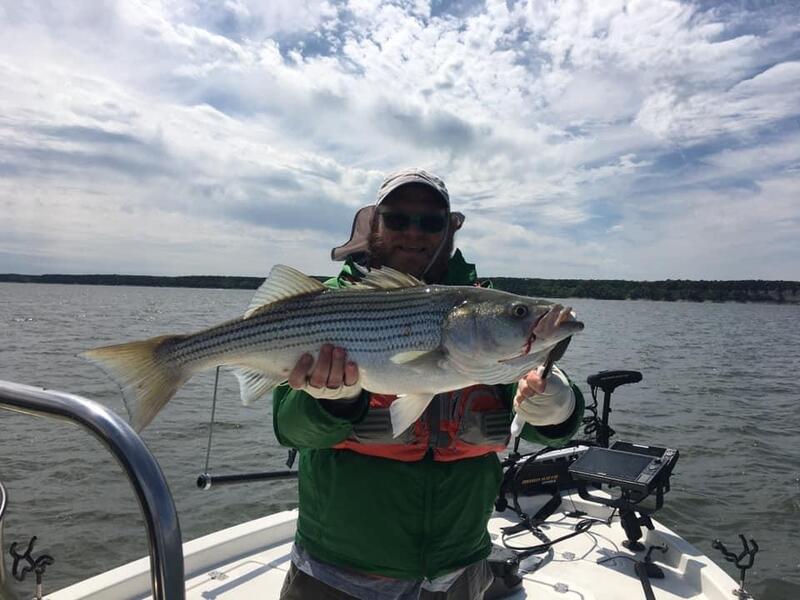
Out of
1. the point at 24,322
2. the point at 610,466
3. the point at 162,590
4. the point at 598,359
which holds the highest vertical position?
the point at 162,590

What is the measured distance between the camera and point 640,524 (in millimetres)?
6441

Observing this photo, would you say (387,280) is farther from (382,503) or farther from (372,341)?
(382,503)

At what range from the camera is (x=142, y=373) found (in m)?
3.52

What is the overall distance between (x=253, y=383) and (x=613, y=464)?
4564mm

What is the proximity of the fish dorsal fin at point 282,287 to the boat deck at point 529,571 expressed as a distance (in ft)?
9.95

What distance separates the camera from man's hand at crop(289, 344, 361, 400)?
328cm

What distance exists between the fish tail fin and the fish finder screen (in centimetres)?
466

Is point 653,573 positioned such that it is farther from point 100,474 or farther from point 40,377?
point 40,377

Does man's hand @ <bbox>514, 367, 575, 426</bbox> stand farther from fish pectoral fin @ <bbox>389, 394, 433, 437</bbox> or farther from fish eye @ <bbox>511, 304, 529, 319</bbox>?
fish pectoral fin @ <bbox>389, 394, 433, 437</bbox>

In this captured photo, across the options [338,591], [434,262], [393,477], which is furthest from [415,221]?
[338,591]

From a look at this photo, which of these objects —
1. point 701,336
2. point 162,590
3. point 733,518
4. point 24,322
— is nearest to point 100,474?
point 162,590

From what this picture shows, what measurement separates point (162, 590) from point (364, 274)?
220 cm

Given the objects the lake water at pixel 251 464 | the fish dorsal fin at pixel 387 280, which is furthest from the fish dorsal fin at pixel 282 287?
the lake water at pixel 251 464

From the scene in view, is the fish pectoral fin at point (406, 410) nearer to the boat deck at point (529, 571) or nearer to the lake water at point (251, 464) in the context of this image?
the boat deck at point (529, 571)
